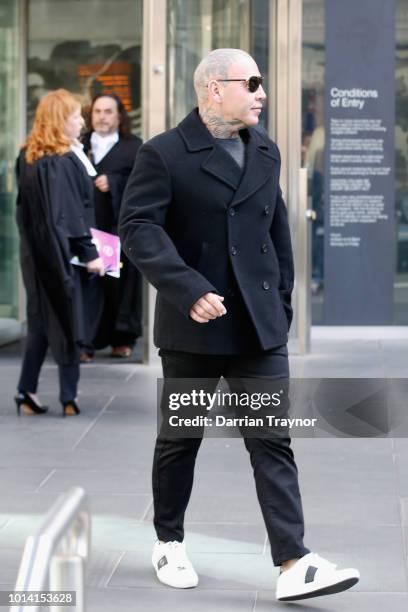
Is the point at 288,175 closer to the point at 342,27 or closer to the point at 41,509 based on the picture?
the point at 342,27

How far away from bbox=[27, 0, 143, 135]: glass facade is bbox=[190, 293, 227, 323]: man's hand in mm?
7529

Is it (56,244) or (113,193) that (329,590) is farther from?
(113,193)

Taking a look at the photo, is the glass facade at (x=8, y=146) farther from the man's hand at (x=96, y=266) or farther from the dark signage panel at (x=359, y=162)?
the man's hand at (x=96, y=266)

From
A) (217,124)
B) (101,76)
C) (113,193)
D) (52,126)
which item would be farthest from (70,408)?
(101,76)

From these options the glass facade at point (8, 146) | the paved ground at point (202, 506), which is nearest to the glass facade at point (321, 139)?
the glass facade at point (8, 146)

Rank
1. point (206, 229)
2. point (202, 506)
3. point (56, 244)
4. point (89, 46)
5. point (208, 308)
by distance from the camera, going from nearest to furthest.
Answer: point (208, 308) → point (206, 229) → point (202, 506) → point (56, 244) → point (89, 46)

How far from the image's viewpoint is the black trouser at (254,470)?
4648mm

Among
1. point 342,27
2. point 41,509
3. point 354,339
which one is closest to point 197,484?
point 41,509

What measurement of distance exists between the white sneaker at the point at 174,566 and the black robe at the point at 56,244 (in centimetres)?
296

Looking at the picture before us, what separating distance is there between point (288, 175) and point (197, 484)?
436cm

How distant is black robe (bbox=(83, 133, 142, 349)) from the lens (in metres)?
10.1

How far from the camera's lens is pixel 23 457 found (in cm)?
698

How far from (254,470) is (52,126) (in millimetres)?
3513

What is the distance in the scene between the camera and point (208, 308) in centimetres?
453
